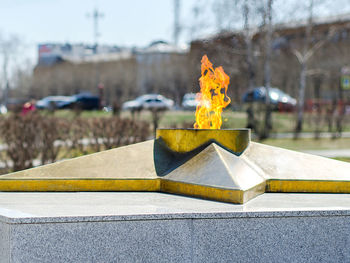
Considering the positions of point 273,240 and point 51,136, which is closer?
point 273,240

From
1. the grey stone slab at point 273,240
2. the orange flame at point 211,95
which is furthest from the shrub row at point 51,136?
the grey stone slab at point 273,240

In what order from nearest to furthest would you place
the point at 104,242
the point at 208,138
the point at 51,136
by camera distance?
1. the point at 104,242
2. the point at 208,138
3. the point at 51,136

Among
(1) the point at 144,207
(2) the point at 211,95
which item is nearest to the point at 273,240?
(1) the point at 144,207

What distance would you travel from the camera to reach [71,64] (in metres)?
62.9

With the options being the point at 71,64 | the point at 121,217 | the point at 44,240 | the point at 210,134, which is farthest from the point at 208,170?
the point at 71,64

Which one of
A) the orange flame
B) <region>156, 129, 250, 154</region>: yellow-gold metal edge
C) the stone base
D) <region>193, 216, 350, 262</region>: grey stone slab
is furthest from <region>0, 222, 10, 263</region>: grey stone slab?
the orange flame

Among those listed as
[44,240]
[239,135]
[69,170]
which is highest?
[239,135]

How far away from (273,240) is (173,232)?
76 centimetres

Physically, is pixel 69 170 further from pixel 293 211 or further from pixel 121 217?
pixel 293 211

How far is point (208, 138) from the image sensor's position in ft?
15.3

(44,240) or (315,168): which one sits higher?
(315,168)

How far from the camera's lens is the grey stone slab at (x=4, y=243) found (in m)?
3.44

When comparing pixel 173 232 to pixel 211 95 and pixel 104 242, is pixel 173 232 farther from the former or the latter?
pixel 211 95

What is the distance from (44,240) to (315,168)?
2.69 m
